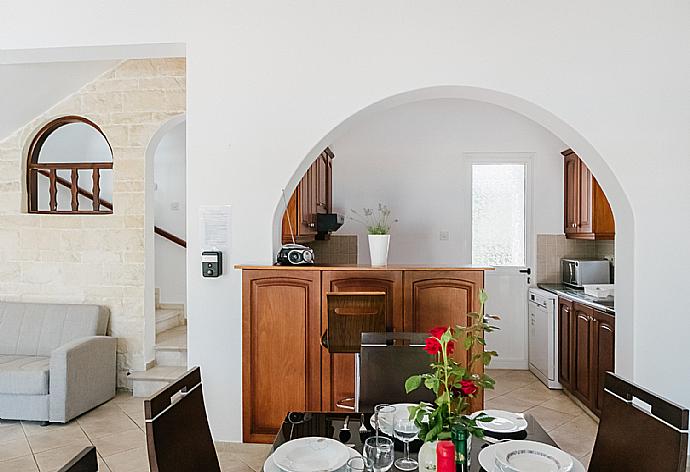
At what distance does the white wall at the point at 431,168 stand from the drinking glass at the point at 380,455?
16.0 feet

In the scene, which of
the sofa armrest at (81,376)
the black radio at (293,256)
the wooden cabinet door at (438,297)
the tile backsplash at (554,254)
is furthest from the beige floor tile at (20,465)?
the tile backsplash at (554,254)

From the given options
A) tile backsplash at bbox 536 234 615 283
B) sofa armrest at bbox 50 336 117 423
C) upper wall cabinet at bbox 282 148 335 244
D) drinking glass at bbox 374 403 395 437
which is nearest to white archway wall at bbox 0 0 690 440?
upper wall cabinet at bbox 282 148 335 244

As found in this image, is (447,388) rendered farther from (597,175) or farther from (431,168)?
(431,168)

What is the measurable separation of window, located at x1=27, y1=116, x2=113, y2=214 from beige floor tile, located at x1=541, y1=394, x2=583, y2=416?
4199mm

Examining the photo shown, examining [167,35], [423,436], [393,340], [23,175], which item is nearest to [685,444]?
[423,436]

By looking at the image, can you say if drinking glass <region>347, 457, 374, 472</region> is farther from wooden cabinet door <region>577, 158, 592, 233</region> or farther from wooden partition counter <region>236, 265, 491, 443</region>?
wooden cabinet door <region>577, 158, 592, 233</region>

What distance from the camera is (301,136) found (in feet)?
13.0

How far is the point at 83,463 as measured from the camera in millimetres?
1493

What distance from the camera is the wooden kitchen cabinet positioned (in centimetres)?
447

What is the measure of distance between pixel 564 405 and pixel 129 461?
11.2ft

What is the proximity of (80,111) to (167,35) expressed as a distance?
1861 mm

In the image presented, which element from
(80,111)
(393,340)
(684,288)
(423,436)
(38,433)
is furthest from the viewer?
(80,111)

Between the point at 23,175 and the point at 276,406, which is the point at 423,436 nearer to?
the point at 276,406

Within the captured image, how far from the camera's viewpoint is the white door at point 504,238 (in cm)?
659
